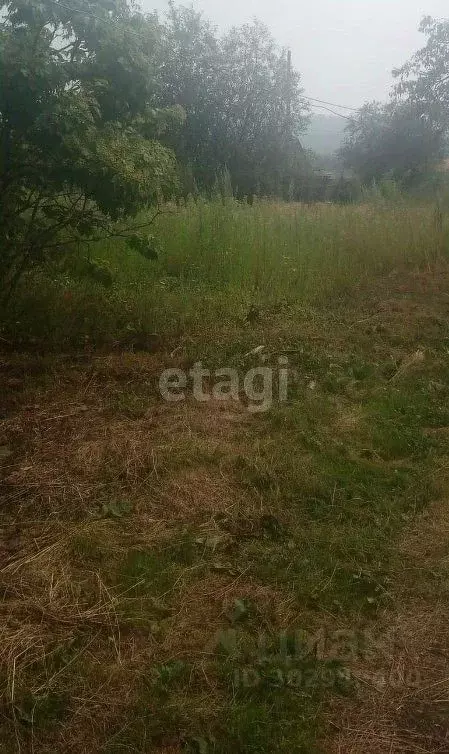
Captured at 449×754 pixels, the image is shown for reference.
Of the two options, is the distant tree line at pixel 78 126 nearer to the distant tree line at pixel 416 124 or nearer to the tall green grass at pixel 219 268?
the tall green grass at pixel 219 268

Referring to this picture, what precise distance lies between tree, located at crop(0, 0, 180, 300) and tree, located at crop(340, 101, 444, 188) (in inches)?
499

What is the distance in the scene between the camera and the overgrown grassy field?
1902 mm

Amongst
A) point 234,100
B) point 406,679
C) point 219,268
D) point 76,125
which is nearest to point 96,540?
point 406,679

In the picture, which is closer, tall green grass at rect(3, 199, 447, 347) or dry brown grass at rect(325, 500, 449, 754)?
dry brown grass at rect(325, 500, 449, 754)

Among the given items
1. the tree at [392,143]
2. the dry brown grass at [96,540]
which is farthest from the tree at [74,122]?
the tree at [392,143]

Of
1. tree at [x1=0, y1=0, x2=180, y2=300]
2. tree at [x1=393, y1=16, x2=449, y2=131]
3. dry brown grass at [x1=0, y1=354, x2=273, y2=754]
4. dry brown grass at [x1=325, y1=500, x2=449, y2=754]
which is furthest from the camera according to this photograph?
tree at [x1=393, y1=16, x2=449, y2=131]

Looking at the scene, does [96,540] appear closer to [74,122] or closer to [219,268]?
[74,122]

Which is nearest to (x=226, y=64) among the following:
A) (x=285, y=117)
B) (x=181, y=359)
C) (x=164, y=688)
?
(x=285, y=117)

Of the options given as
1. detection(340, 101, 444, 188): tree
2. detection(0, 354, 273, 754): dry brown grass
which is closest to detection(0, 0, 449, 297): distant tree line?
detection(0, 354, 273, 754): dry brown grass

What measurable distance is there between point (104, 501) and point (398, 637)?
1486 millimetres

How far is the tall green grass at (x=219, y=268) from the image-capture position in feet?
17.3

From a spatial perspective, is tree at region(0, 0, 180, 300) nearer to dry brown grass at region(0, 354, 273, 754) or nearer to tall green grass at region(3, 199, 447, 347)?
tall green grass at region(3, 199, 447, 347)

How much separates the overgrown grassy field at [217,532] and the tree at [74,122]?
2.75 ft

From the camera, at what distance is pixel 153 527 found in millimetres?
2805
